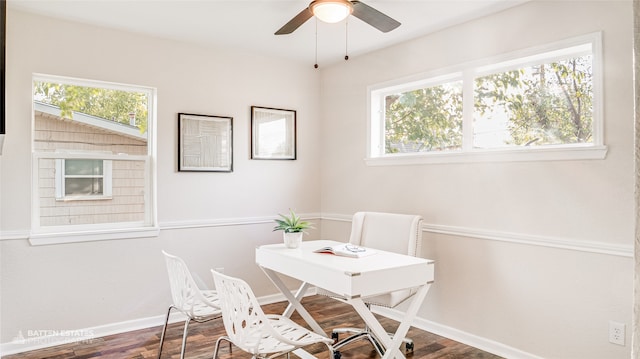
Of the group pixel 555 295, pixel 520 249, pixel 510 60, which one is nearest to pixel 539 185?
pixel 520 249

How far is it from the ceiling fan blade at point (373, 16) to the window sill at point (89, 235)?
248 centimetres

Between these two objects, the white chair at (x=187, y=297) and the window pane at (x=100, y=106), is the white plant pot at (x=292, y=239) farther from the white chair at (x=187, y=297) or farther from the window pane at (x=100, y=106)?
the window pane at (x=100, y=106)

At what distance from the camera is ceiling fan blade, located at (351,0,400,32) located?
2384mm

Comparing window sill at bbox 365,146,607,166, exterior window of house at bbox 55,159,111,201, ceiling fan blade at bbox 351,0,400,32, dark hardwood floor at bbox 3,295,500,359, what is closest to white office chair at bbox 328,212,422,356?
dark hardwood floor at bbox 3,295,500,359

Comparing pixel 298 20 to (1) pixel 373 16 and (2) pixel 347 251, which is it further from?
(2) pixel 347 251

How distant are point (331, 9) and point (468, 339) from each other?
8.43 ft

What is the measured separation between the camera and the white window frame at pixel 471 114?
255 centimetres

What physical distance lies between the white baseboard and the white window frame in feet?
4.36

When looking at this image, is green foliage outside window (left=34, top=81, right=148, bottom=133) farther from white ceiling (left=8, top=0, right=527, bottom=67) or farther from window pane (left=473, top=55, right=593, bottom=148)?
window pane (left=473, top=55, right=593, bottom=148)

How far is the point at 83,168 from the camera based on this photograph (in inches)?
136

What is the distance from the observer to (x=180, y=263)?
2.55 m

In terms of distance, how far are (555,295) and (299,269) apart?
167cm

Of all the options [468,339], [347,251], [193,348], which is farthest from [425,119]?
[193,348]

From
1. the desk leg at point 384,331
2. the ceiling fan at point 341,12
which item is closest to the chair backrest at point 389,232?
the desk leg at point 384,331
